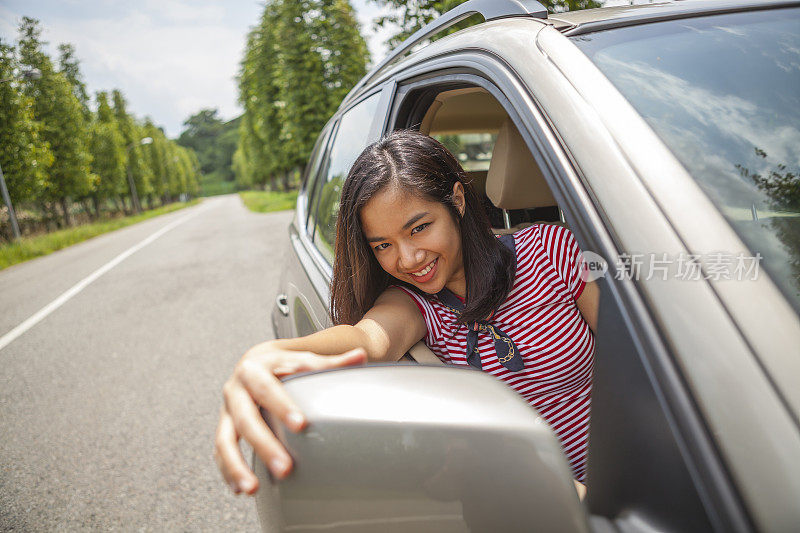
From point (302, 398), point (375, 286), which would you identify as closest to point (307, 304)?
point (375, 286)

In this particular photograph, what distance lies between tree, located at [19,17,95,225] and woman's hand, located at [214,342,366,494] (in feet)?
88.6

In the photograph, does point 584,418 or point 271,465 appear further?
point 584,418

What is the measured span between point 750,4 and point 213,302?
619cm

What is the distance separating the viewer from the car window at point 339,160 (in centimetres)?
203

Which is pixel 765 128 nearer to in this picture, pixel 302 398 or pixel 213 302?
pixel 302 398

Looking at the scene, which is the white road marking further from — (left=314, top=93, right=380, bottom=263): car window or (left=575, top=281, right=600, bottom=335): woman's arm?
(left=575, top=281, right=600, bottom=335): woman's arm

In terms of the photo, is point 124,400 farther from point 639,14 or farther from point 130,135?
point 130,135

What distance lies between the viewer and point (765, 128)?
3.00 feet

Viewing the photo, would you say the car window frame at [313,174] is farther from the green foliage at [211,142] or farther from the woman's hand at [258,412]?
the green foliage at [211,142]

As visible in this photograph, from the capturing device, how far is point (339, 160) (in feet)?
7.90

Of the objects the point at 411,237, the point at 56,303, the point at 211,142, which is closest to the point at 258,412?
the point at 411,237

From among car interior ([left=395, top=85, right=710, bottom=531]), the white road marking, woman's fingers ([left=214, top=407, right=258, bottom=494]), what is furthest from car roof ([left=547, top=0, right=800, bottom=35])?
the white road marking

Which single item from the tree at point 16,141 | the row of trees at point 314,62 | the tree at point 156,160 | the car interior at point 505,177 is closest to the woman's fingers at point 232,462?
the car interior at point 505,177

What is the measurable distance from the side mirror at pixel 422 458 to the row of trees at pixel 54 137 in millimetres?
17638
